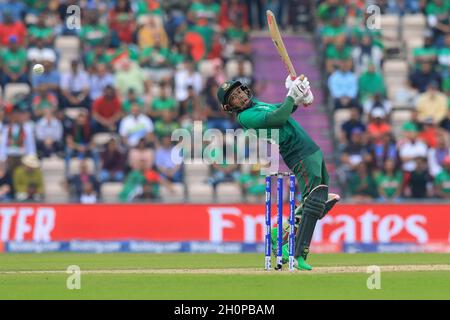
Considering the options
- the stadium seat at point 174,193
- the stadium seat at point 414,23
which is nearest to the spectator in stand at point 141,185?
the stadium seat at point 174,193

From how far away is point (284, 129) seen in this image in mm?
13430

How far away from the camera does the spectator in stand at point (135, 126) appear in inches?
919

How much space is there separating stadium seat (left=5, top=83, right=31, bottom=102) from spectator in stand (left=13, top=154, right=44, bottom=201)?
1.88 metres

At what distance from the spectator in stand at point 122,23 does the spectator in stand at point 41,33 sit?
125cm

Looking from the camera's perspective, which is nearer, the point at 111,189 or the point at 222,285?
the point at 222,285

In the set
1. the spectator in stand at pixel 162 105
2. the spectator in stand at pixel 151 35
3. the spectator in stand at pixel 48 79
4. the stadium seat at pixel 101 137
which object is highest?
the spectator in stand at pixel 151 35

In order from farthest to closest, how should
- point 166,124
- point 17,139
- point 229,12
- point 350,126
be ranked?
point 229,12 → point 350,126 → point 166,124 → point 17,139

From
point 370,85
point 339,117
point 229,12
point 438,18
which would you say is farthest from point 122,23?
point 438,18

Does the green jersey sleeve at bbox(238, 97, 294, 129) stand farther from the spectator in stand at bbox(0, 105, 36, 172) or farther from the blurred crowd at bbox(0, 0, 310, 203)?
the spectator in stand at bbox(0, 105, 36, 172)

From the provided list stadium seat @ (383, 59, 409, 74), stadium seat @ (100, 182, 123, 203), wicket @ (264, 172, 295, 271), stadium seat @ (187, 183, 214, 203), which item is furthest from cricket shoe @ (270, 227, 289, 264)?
stadium seat @ (383, 59, 409, 74)

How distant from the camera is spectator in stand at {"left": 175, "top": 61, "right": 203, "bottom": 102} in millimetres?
24266

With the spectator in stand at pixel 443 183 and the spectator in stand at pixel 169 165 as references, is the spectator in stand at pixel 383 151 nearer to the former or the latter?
the spectator in stand at pixel 443 183

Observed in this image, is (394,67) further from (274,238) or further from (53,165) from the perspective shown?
(274,238)

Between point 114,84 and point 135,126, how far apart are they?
1.25m
